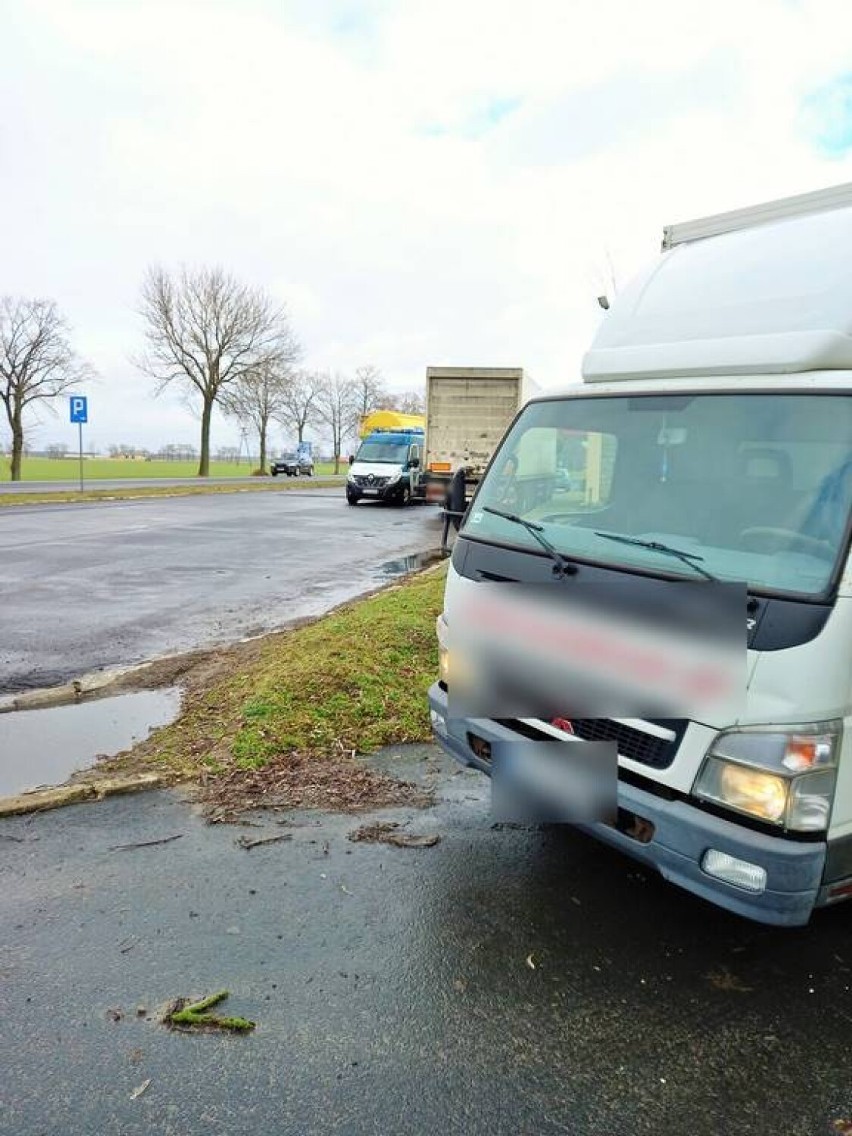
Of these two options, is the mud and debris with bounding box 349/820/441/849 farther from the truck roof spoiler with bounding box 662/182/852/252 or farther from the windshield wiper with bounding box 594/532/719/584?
the truck roof spoiler with bounding box 662/182/852/252

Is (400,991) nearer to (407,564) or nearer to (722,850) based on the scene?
(722,850)

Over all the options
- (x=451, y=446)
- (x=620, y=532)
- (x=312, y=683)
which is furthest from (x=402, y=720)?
(x=451, y=446)

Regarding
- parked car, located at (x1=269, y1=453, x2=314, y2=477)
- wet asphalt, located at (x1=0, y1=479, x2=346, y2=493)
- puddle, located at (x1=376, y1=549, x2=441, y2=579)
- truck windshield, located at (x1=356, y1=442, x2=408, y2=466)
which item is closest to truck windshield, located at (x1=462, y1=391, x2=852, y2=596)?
puddle, located at (x1=376, y1=549, x2=441, y2=579)

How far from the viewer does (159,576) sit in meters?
11.1

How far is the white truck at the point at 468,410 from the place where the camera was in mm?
19172

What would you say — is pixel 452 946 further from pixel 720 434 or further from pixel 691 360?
pixel 691 360

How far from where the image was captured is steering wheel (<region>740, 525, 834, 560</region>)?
245 centimetres

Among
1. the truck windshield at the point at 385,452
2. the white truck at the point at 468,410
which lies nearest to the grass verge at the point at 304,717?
the white truck at the point at 468,410

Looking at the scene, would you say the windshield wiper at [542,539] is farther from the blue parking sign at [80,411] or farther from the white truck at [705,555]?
the blue parking sign at [80,411]

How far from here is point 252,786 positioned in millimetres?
4133

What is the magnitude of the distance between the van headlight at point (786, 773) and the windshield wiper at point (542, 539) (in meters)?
0.89

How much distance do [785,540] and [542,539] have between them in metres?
1.00

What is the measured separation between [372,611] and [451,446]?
12.3 m

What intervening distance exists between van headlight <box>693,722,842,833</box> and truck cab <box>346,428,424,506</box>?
2502 centimetres
